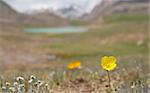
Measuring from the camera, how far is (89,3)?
7621 millimetres

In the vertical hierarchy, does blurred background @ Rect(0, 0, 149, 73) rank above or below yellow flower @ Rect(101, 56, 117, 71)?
above

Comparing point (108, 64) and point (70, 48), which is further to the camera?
point (70, 48)

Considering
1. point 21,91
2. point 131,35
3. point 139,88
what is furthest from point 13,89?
point 131,35

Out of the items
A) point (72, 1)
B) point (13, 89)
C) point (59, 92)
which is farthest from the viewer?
point (72, 1)

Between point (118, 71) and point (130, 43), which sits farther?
point (130, 43)

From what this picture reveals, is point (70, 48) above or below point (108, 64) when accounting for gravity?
above

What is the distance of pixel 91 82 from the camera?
7.33m

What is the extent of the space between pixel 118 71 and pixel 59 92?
2506mm

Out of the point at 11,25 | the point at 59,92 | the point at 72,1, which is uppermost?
the point at 11,25

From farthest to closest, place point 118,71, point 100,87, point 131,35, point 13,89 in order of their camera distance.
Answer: point 131,35 → point 118,71 → point 100,87 → point 13,89

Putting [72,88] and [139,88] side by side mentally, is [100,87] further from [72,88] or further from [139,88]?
[139,88]

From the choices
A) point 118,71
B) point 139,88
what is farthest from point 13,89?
point 118,71

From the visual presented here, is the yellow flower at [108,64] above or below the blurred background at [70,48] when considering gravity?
below

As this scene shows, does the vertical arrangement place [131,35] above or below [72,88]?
above
